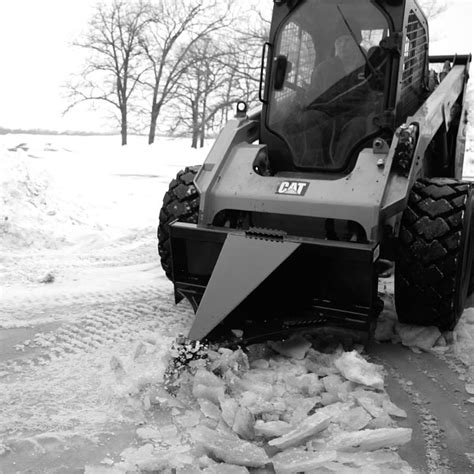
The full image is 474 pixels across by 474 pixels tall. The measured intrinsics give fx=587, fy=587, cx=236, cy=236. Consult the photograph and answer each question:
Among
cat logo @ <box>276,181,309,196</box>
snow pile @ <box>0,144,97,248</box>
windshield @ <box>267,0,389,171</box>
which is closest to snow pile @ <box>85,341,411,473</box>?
cat logo @ <box>276,181,309,196</box>

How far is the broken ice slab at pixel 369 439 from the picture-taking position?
2.68m

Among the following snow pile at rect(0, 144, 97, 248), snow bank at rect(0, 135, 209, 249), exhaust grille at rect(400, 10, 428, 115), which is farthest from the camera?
snow bank at rect(0, 135, 209, 249)

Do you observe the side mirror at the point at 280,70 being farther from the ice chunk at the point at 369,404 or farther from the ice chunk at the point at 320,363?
the ice chunk at the point at 369,404

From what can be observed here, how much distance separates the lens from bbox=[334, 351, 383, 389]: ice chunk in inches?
129

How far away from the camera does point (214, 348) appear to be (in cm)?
359

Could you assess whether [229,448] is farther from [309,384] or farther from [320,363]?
[320,363]

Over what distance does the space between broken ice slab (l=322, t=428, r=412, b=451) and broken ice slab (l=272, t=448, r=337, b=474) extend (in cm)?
10

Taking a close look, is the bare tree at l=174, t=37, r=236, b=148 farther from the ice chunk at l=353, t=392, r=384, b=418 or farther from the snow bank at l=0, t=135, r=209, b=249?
the ice chunk at l=353, t=392, r=384, b=418

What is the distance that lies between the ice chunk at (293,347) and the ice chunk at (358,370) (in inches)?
10.7

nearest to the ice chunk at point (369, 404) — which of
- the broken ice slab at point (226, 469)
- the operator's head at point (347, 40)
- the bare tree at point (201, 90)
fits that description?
the broken ice slab at point (226, 469)

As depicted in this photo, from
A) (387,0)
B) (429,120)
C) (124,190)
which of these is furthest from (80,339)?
(124,190)

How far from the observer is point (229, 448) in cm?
263

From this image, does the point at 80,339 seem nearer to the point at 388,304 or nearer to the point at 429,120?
the point at 388,304

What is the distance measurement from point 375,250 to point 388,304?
1.41 m
